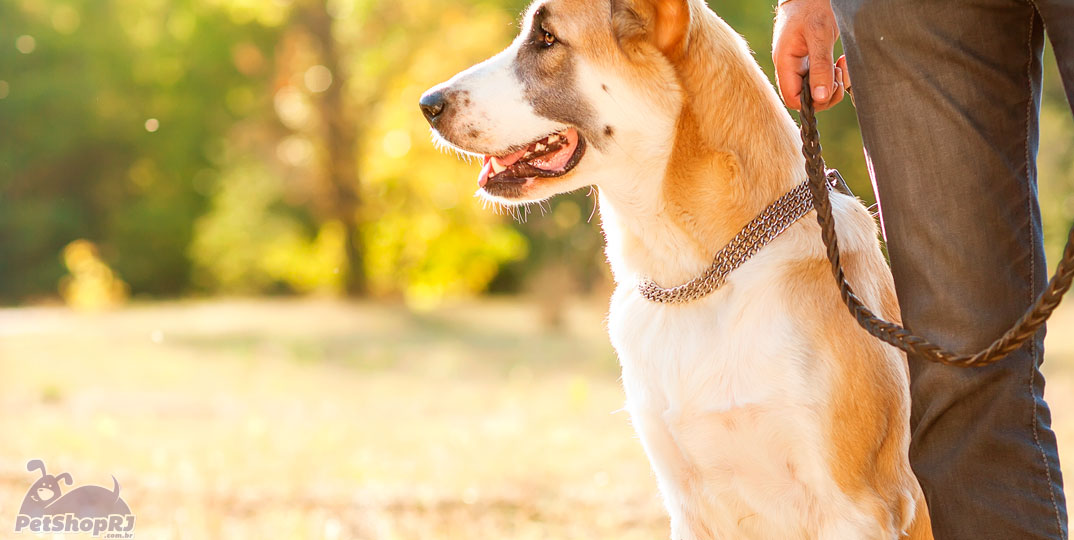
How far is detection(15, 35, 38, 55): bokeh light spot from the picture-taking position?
805 inches

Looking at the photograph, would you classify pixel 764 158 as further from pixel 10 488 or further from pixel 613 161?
pixel 10 488

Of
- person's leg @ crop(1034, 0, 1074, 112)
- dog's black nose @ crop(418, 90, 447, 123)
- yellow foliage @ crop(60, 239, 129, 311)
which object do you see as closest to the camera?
person's leg @ crop(1034, 0, 1074, 112)

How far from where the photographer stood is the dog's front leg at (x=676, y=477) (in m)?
2.08

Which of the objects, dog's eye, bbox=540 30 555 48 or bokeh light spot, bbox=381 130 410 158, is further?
bokeh light spot, bbox=381 130 410 158

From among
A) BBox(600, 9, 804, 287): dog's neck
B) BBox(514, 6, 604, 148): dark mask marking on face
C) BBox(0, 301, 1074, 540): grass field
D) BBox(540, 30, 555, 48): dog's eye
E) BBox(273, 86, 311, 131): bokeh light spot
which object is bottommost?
BBox(0, 301, 1074, 540): grass field

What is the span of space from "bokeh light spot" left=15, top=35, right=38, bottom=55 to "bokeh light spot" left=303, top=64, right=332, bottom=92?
696 cm

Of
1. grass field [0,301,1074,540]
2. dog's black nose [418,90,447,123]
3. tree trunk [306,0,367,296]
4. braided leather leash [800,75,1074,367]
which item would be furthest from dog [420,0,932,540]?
tree trunk [306,0,367,296]

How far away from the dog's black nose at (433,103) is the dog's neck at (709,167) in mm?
440

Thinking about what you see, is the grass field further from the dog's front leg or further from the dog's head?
the dog's head

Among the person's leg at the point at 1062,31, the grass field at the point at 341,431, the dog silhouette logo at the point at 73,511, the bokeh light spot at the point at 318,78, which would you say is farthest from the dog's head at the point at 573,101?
the bokeh light spot at the point at 318,78

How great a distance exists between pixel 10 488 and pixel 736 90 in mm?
3044

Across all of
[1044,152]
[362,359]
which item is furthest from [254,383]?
[1044,152]

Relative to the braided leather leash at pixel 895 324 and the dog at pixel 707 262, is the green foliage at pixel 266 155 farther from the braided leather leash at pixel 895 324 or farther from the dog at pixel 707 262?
the braided leather leash at pixel 895 324

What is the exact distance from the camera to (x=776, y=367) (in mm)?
1936
